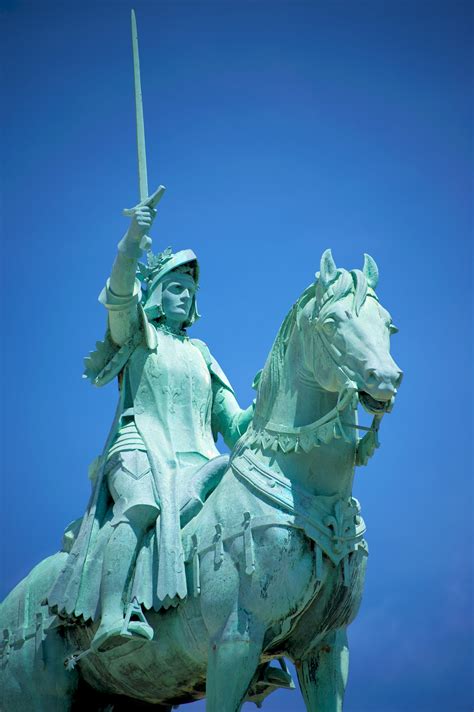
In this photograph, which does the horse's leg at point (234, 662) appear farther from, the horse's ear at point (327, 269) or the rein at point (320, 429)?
the horse's ear at point (327, 269)

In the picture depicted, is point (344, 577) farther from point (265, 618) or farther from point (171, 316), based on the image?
point (171, 316)

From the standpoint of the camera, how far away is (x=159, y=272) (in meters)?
9.10

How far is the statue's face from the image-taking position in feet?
29.7

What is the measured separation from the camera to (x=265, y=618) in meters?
7.30

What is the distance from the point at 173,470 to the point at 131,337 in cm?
117

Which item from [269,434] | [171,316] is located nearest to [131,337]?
[171,316]

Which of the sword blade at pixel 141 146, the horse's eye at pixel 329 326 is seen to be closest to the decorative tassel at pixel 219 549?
the horse's eye at pixel 329 326

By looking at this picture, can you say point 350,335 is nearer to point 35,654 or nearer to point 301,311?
point 301,311

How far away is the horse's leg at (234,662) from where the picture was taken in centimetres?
724

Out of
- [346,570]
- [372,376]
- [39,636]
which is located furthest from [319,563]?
[39,636]

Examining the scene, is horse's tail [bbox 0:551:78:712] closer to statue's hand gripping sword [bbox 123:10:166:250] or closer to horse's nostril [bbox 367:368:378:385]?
statue's hand gripping sword [bbox 123:10:166:250]

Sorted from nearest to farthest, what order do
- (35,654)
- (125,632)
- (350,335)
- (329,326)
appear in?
(350,335) → (329,326) → (125,632) → (35,654)

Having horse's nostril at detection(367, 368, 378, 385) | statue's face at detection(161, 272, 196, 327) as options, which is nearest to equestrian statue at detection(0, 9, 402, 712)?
horse's nostril at detection(367, 368, 378, 385)

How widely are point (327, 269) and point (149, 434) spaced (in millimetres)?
1984
